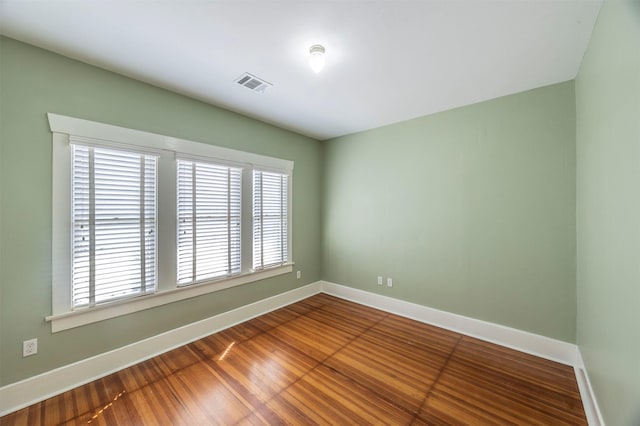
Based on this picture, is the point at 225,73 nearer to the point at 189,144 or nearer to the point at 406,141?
the point at 189,144

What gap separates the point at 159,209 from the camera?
250 centimetres

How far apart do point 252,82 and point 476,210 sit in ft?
9.46

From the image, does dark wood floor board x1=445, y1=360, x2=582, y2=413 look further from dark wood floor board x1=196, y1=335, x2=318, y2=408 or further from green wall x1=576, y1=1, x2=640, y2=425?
dark wood floor board x1=196, y1=335, x2=318, y2=408

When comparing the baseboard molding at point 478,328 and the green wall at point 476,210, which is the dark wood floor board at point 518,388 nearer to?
the baseboard molding at point 478,328

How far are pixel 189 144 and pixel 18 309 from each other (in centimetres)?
193

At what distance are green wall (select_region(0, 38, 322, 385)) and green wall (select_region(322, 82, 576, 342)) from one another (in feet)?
8.71

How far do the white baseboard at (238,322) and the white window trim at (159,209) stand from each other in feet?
1.20

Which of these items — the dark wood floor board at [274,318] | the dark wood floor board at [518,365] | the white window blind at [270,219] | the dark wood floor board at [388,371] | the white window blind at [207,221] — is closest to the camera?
the dark wood floor board at [388,371]

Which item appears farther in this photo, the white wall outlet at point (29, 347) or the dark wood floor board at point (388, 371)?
the dark wood floor board at point (388, 371)

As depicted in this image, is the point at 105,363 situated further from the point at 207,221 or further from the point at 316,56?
the point at 316,56

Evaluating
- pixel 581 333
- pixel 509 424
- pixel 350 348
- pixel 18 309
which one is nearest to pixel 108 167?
pixel 18 309

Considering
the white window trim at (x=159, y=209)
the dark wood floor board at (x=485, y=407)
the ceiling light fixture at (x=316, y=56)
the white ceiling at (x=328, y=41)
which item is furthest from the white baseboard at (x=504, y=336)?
the ceiling light fixture at (x=316, y=56)

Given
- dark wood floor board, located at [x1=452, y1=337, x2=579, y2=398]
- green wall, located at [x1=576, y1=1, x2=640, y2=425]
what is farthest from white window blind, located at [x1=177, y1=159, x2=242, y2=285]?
green wall, located at [x1=576, y1=1, x2=640, y2=425]

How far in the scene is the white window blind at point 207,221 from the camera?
2.70m
